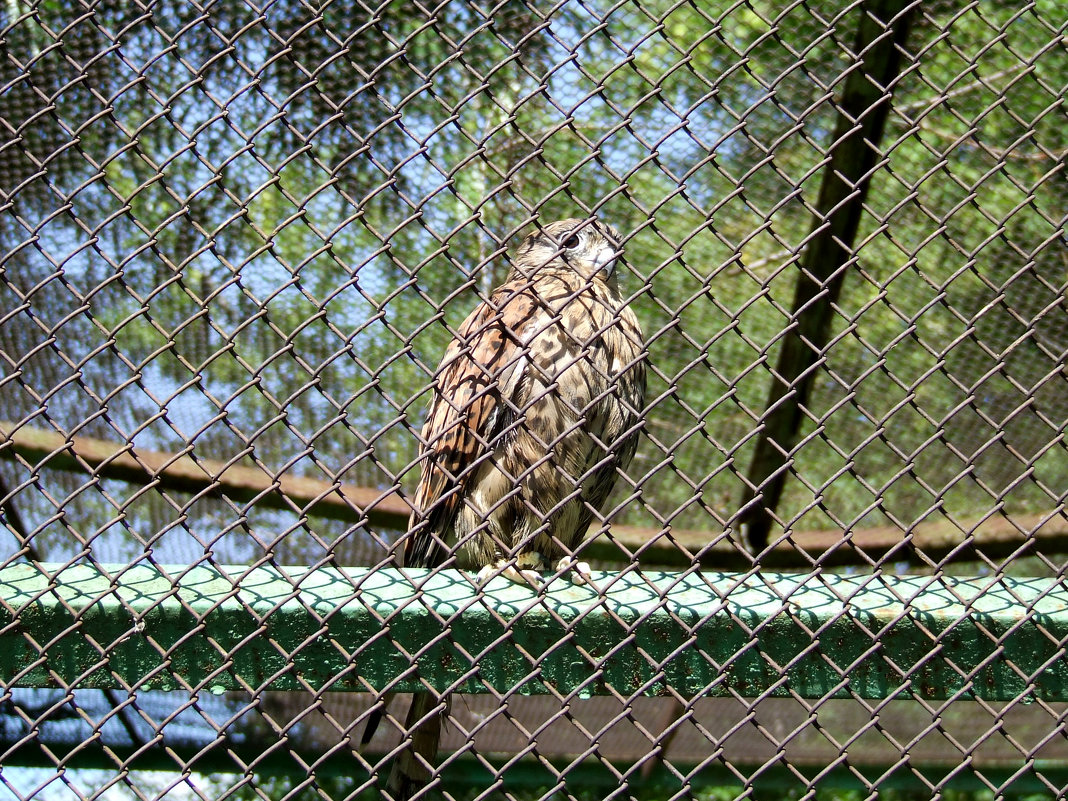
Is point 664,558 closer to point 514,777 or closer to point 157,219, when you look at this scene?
point 514,777

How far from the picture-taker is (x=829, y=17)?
3.54 meters

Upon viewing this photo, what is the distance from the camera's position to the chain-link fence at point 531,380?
199 cm

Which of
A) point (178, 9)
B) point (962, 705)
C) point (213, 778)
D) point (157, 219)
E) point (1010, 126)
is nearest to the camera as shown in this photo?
point (178, 9)

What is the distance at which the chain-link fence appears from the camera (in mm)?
1992

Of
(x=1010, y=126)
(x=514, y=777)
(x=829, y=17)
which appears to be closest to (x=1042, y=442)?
(x=1010, y=126)

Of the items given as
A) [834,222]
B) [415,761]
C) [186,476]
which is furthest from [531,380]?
[186,476]

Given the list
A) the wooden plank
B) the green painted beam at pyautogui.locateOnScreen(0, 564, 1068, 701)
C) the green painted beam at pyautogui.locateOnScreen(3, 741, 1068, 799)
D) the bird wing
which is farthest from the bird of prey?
the wooden plank

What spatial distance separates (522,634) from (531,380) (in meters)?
0.97

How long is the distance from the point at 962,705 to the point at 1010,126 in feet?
10.5

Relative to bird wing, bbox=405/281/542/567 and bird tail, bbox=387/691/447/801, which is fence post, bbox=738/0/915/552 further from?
bird tail, bbox=387/691/447/801

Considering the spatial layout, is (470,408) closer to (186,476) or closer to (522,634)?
(522,634)

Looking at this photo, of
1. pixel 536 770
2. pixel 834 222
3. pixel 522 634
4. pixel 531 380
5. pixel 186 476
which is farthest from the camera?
pixel 536 770

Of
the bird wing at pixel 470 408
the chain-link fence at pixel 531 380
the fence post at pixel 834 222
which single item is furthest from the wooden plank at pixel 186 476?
the fence post at pixel 834 222

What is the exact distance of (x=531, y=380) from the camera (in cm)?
284
